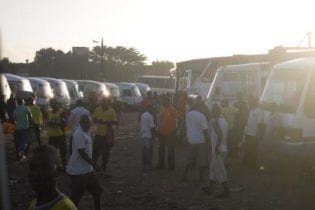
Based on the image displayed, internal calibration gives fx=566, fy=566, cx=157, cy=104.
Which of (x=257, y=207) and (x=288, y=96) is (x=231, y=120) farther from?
(x=257, y=207)

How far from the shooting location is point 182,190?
10812 millimetres

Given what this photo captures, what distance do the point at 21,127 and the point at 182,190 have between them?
5.43 m

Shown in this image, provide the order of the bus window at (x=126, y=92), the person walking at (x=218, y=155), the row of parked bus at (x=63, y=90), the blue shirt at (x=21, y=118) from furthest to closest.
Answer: the bus window at (x=126, y=92) → the row of parked bus at (x=63, y=90) → the blue shirt at (x=21, y=118) → the person walking at (x=218, y=155)

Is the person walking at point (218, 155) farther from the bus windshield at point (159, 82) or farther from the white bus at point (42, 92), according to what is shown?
the bus windshield at point (159, 82)

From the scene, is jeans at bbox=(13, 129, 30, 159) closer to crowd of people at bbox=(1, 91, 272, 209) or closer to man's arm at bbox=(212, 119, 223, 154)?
crowd of people at bbox=(1, 91, 272, 209)

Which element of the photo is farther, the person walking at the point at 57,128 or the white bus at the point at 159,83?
the white bus at the point at 159,83

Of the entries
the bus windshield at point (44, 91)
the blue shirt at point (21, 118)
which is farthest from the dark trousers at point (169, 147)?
the bus windshield at point (44, 91)

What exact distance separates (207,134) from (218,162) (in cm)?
135

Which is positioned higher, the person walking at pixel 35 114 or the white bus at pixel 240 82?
the white bus at pixel 240 82

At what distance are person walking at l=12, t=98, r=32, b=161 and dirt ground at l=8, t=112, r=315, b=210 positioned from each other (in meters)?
0.40

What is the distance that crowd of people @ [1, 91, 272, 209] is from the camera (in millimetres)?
7926

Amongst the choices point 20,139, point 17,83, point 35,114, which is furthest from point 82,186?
point 17,83

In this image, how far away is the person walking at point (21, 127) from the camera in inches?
567

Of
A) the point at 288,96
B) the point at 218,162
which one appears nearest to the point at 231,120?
the point at 288,96
